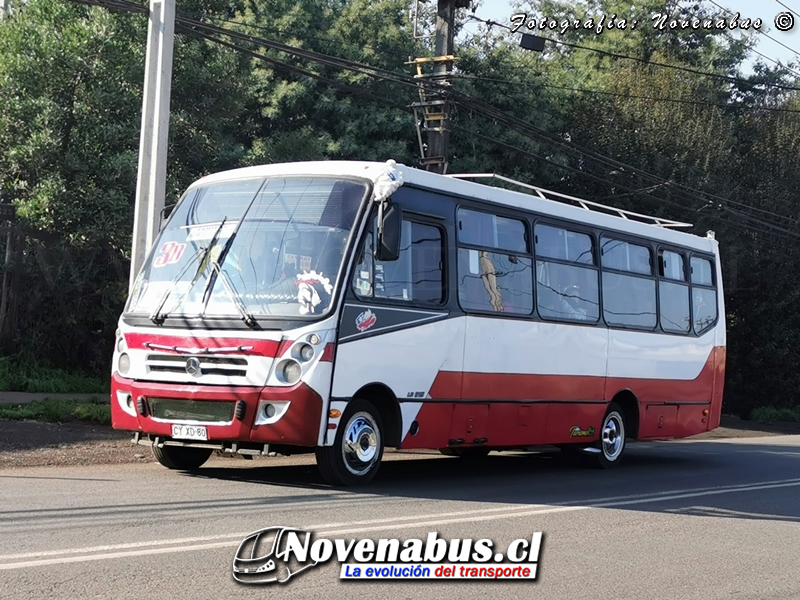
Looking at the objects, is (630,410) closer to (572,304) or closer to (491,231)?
(572,304)

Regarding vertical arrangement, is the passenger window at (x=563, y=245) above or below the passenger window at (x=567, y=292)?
above

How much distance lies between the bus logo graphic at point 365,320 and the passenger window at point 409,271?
0.17 m

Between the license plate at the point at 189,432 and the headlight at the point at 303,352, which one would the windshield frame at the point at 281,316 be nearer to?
the headlight at the point at 303,352

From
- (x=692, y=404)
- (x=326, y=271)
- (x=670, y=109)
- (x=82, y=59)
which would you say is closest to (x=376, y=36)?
(x=670, y=109)

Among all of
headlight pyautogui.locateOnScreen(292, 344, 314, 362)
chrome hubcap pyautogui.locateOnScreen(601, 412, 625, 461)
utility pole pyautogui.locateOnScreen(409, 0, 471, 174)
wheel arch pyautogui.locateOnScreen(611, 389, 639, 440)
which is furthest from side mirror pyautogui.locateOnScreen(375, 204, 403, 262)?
utility pole pyautogui.locateOnScreen(409, 0, 471, 174)

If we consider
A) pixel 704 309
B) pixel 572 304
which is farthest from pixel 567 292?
pixel 704 309

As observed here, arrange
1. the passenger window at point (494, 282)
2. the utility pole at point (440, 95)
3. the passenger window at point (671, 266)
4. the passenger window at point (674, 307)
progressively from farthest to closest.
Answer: the utility pole at point (440, 95) < the passenger window at point (671, 266) < the passenger window at point (674, 307) < the passenger window at point (494, 282)

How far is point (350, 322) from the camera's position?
10.8 metres

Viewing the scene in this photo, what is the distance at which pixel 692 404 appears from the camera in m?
17.8

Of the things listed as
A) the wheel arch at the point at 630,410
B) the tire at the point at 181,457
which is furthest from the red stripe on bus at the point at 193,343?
the wheel arch at the point at 630,410

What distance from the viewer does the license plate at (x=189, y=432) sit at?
35.0 feet

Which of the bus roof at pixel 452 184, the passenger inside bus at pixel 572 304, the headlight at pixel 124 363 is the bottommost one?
the headlight at pixel 124 363

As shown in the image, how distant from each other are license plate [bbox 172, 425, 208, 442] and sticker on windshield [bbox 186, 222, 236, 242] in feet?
6.32

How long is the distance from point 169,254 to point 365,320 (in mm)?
2197
